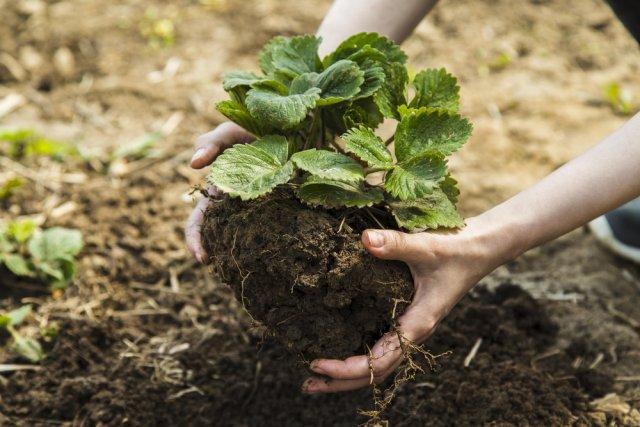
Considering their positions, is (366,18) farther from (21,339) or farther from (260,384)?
(21,339)

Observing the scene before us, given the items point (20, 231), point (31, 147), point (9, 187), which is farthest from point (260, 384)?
point (31, 147)

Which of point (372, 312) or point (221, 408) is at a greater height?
point (372, 312)

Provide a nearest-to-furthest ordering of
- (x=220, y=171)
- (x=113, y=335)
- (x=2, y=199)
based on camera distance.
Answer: (x=220, y=171)
(x=113, y=335)
(x=2, y=199)

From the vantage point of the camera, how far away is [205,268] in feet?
8.05

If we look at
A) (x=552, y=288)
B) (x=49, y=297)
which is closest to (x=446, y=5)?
(x=552, y=288)

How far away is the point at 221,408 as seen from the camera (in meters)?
1.93

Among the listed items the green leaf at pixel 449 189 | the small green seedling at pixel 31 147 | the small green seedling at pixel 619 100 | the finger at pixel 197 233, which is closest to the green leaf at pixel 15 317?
the finger at pixel 197 233

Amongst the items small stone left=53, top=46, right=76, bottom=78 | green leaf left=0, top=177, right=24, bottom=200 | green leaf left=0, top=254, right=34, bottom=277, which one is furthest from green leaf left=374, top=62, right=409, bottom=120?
small stone left=53, top=46, right=76, bottom=78

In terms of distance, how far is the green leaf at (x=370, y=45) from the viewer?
1.70 meters

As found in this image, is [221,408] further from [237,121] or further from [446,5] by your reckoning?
[446,5]

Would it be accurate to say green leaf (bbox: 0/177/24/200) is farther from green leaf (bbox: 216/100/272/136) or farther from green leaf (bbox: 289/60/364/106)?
green leaf (bbox: 289/60/364/106)

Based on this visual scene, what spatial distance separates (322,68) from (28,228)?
131cm

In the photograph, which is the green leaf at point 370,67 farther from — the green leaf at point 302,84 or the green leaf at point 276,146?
the green leaf at point 276,146

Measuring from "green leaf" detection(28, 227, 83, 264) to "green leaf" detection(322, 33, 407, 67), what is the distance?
47.5 inches
